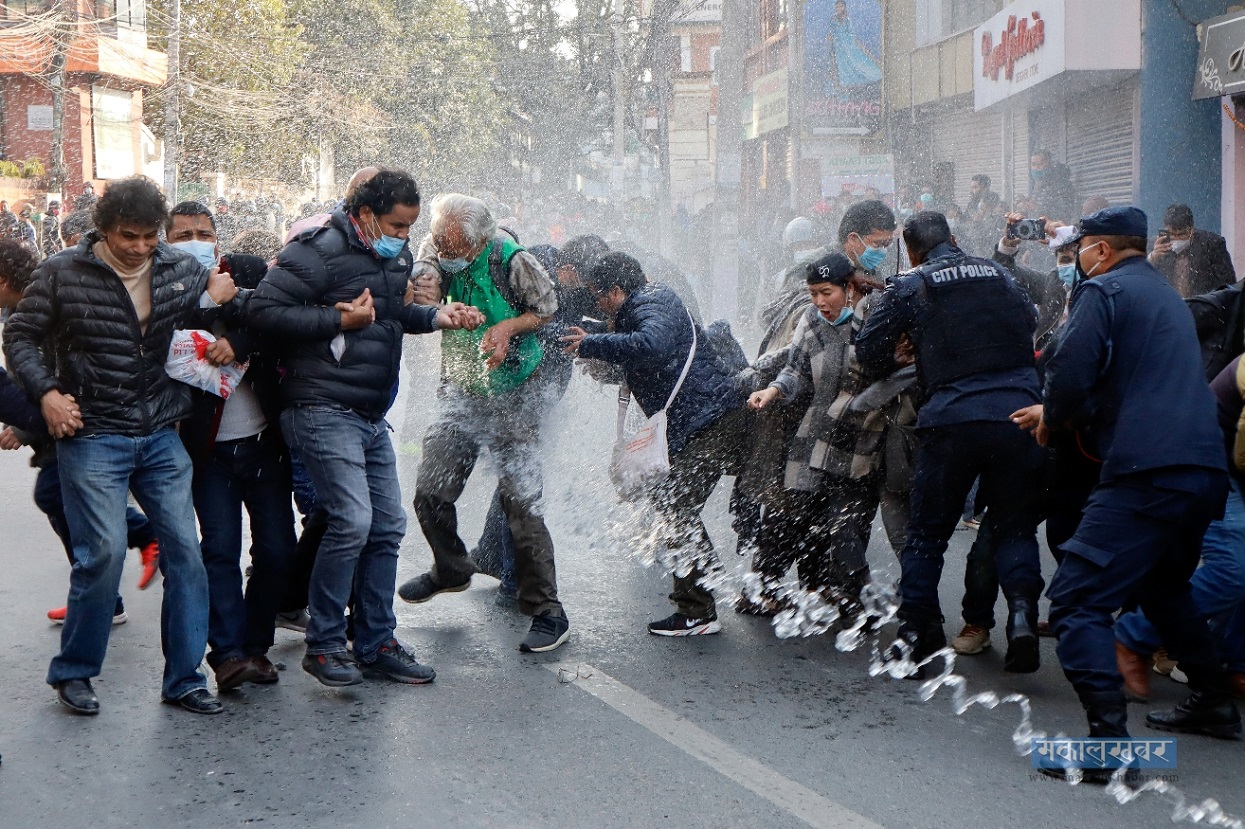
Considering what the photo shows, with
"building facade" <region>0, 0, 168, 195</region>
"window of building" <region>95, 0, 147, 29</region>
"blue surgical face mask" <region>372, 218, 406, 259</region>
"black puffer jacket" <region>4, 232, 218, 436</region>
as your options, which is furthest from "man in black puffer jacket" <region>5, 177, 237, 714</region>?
"window of building" <region>95, 0, 147, 29</region>

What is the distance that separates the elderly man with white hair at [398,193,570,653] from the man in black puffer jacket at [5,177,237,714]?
1147 mm

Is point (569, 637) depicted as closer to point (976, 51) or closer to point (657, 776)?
point (657, 776)

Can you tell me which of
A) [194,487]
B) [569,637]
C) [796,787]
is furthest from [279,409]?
[796,787]

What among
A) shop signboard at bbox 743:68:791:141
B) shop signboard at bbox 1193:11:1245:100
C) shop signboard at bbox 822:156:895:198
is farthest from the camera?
shop signboard at bbox 743:68:791:141

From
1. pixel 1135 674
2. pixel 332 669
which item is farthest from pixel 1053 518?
pixel 332 669

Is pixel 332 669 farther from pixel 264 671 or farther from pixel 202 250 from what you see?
pixel 202 250

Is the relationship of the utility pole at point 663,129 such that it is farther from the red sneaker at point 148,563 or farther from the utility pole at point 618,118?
the red sneaker at point 148,563

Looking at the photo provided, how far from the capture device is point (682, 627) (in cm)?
567

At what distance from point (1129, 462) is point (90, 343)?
3.39m

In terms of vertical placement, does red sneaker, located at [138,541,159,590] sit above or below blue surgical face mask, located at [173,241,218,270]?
below

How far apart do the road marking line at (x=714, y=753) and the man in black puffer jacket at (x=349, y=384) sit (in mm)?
638

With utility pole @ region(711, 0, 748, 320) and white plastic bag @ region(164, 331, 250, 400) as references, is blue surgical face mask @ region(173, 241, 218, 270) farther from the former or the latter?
utility pole @ region(711, 0, 748, 320)

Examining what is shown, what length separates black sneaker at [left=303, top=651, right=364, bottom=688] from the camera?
4.91 m

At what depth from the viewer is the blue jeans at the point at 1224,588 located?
4.70m
